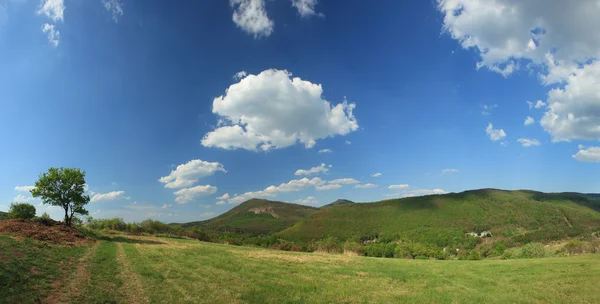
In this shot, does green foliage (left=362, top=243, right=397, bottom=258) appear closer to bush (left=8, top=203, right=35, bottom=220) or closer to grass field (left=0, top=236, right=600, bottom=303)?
grass field (left=0, top=236, right=600, bottom=303)

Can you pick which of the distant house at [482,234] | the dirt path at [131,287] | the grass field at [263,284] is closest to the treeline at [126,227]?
the grass field at [263,284]

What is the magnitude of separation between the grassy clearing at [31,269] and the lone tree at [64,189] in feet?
104

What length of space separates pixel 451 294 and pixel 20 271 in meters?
26.0

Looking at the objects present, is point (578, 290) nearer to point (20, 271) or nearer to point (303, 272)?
point (303, 272)

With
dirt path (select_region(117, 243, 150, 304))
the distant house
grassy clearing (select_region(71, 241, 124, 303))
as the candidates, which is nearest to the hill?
the distant house

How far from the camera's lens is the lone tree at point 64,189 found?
52.1 m

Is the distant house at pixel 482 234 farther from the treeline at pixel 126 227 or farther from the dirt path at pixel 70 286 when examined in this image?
the dirt path at pixel 70 286

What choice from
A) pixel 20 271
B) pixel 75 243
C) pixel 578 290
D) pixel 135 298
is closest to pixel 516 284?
pixel 578 290

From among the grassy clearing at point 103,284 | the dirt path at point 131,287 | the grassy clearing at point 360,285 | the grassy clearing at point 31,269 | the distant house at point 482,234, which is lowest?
the distant house at point 482,234

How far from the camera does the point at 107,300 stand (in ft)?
47.0

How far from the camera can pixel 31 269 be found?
1847 centimetres

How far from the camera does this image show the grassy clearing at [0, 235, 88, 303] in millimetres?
13945

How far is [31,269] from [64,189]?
45.4m

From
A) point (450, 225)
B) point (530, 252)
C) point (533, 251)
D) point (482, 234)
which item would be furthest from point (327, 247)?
point (450, 225)
